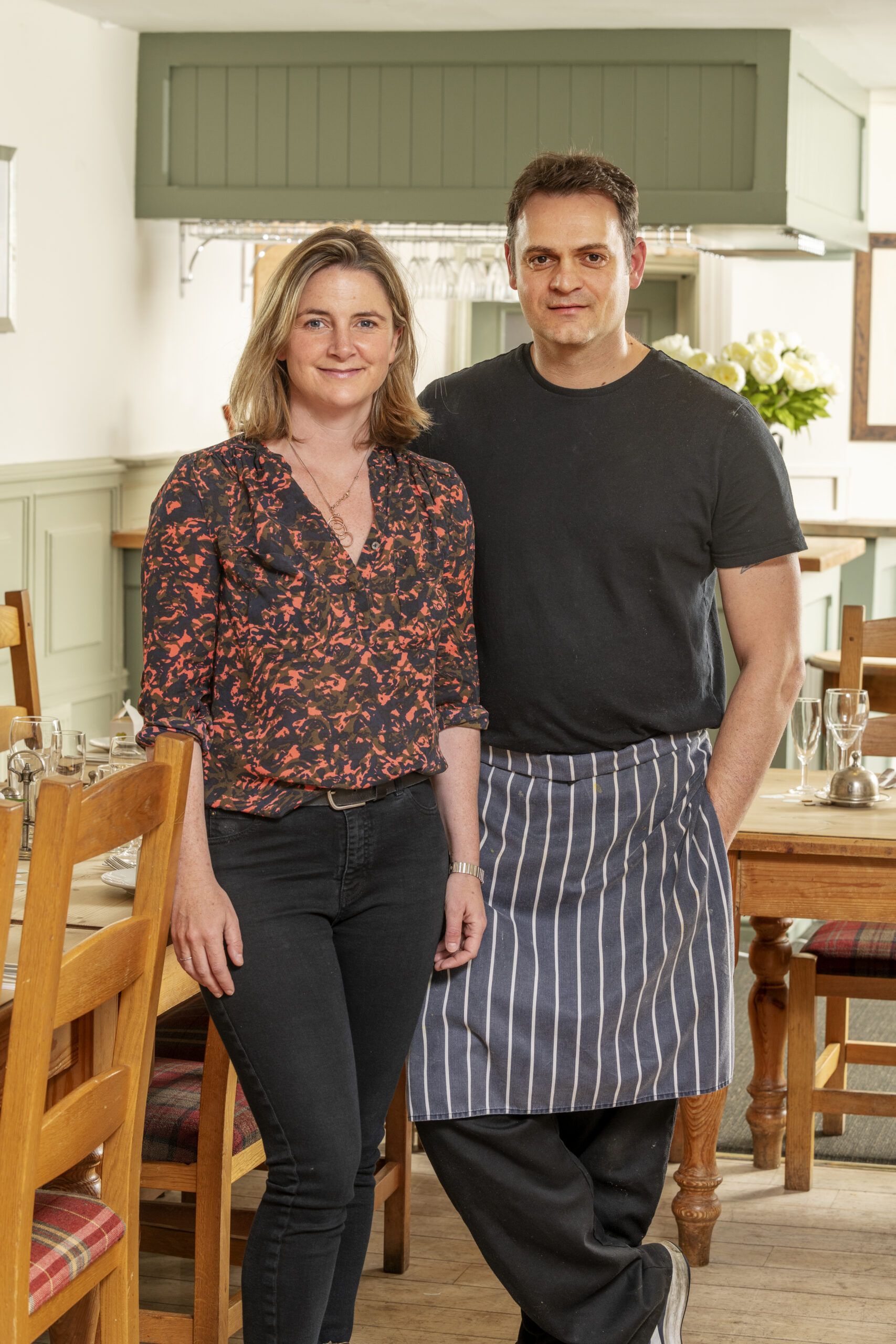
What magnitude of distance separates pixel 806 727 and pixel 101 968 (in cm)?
159

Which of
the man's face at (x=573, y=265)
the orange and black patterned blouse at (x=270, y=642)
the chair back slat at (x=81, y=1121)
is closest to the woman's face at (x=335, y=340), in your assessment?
the orange and black patterned blouse at (x=270, y=642)

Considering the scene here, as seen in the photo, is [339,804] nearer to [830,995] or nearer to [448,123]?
[830,995]

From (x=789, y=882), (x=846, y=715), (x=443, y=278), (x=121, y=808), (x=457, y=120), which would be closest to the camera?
(x=121, y=808)

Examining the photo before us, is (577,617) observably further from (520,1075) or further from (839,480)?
(839,480)

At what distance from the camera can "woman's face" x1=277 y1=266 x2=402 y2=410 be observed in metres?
1.88

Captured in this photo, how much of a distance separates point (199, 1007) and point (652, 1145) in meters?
0.81

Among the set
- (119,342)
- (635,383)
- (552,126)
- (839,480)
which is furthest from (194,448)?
(635,383)

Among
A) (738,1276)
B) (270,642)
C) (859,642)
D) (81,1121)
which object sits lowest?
(738,1276)

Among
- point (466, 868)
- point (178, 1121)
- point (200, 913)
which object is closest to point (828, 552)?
point (466, 868)

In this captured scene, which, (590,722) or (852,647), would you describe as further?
(852,647)

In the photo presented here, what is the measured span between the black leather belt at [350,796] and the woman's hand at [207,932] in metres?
0.15

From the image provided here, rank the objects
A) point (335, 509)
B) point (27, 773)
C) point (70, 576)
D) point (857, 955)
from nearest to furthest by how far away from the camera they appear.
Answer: point (335, 509), point (27, 773), point (857, 955), point (70, 576)

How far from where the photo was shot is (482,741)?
2.16 m

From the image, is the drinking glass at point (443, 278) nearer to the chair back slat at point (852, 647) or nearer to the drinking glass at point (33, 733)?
the chair back slat at point (852, 647)
